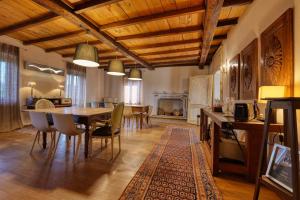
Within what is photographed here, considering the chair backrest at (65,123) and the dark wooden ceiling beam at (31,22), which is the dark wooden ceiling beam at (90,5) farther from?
the chair backrest at (65,123)

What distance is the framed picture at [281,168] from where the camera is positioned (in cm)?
103

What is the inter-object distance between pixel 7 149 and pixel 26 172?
1.23 m

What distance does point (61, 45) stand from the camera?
470cm

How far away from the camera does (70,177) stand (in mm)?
1888

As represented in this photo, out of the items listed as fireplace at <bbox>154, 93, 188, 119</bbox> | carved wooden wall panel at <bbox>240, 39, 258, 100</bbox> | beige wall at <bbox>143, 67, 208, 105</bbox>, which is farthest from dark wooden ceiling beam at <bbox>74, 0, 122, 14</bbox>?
fireplace at <bbox>154, 93, 188, 119</bbox>

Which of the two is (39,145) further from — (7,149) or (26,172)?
(26,172)

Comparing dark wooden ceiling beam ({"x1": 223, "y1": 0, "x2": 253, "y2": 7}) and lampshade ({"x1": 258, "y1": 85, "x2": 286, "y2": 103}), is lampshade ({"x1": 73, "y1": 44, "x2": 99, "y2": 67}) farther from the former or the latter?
lampshade ({"x1": 258, "y1": 85, "x2": 286, "y2": 103})

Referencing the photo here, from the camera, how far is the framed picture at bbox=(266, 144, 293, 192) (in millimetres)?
1034

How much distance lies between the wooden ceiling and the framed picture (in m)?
1.88

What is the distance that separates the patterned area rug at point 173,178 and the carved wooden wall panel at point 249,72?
1285 mm

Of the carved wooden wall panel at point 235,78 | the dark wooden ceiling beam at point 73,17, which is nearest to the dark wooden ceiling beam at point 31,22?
the dark wooden ceiling beam at point 73,17

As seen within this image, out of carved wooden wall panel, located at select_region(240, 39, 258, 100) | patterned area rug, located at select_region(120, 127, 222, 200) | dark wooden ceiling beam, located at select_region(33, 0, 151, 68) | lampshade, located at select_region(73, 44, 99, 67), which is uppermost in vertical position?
dark wooden ceiling beam, located at select_region(33, 0, 151, 68)

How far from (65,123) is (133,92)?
560 centimetres

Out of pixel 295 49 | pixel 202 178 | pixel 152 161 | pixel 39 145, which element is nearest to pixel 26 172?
pixel 39 145
